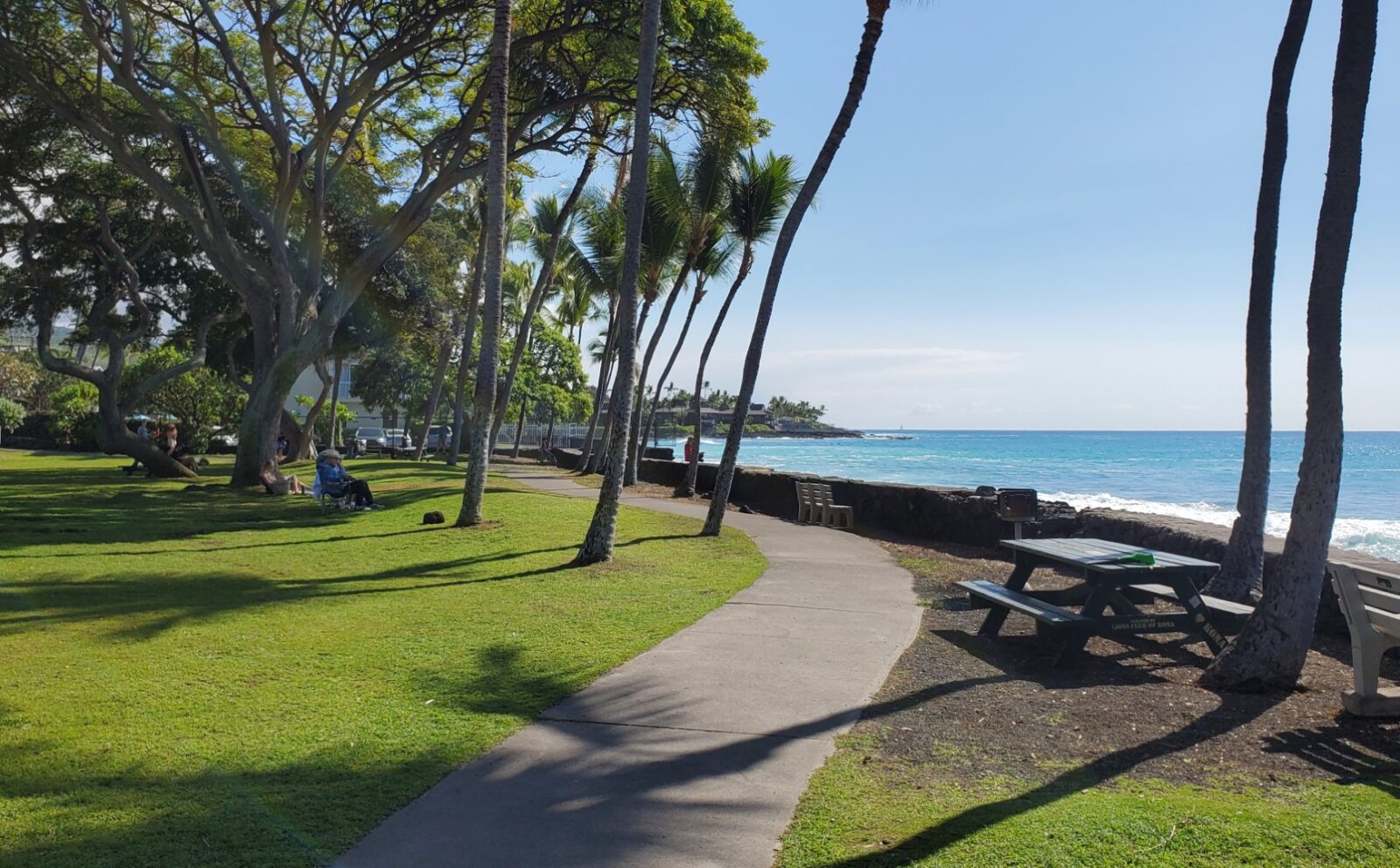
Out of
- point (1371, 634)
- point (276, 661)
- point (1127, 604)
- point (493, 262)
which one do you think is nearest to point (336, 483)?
point (493, 262)

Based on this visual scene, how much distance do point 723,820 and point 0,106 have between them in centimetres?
2253

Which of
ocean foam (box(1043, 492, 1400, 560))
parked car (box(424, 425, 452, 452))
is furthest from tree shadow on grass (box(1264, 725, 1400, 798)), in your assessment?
parked car (box(424, 425, 452, 452))

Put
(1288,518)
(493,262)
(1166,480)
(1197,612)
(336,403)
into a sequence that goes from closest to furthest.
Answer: (1197,612) → (493,262) → (1288,518) → (336,403) → (1166,480)

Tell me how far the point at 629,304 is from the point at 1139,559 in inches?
240

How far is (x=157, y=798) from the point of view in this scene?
3832mm

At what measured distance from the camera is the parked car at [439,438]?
4710 cm

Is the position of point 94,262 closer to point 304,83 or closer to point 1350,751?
point 304,83

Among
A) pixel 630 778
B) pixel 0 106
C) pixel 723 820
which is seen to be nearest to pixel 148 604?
pixel 630 778

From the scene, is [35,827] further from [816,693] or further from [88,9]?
[88,9]

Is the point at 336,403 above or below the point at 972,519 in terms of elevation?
above

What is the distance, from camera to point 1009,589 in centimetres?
800

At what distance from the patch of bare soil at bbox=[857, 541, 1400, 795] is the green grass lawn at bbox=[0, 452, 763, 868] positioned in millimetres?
1977

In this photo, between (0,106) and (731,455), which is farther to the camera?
(0,106)

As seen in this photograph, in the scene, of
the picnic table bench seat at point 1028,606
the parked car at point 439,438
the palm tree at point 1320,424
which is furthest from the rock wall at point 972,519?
the parked car at point 439,438
